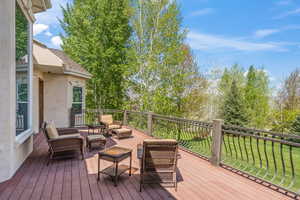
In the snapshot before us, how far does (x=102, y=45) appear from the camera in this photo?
42.1 ft

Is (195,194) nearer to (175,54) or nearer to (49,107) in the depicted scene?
(49,107)

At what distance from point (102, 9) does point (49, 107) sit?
336 inches

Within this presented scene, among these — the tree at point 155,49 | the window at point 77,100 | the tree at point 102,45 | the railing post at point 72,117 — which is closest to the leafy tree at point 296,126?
the tree at point 155,49

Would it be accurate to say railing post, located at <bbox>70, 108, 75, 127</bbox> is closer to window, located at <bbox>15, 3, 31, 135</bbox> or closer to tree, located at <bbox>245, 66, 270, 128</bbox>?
window, located at <bbox>15, 3, 31, 135</bbox>

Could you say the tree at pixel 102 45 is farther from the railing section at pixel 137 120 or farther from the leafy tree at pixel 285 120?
the leafy tree at pixel 285 120

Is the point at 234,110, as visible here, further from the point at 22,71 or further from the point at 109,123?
the point at 22,71

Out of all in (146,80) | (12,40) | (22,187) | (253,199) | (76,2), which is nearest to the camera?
(253,199)

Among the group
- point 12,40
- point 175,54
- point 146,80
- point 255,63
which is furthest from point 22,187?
point 255,63

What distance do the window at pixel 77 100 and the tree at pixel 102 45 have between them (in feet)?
13.0

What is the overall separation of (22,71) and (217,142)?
5.02 metres

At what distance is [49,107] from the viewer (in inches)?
315

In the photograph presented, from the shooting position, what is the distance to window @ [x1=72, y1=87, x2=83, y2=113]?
28.5ft

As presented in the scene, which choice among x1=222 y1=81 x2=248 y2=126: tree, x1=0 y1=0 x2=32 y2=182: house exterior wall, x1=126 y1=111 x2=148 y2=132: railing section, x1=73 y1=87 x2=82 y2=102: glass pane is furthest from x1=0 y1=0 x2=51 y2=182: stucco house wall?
x1=222 y1=81 x2=248 y2=126: tree

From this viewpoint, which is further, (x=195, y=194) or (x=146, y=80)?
(x=146, y=80)
